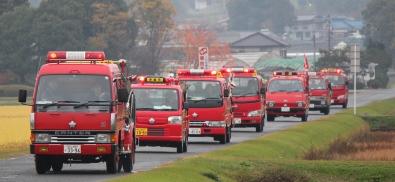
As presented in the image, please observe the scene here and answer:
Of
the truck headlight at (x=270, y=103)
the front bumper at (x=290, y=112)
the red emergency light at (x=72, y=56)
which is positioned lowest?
the front bumper at (x=290, y=112)

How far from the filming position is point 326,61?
145 meters

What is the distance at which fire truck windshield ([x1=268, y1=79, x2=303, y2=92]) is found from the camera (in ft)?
195

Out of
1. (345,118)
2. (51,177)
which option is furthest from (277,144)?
(345,118)

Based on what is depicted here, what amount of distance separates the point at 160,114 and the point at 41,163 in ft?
32.1

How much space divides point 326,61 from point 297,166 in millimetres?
117564

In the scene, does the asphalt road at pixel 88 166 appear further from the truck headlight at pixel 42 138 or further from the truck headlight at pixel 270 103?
the truck headlight at pixel 270 103

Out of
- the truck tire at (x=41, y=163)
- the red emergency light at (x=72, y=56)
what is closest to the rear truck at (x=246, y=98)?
the red emergency light at (x=72, y=56)

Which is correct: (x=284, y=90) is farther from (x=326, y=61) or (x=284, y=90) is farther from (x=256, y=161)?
(x=326, y=61)

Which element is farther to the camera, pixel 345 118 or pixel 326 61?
pixel 326 61

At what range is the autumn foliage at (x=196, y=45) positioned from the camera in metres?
144

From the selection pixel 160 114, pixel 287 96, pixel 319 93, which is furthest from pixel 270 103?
pixel 160 114

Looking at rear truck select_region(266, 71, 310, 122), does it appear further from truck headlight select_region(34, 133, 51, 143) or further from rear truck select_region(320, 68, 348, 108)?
truck headlight select_region(34, 133, 51, 143)

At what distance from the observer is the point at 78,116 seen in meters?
26.2

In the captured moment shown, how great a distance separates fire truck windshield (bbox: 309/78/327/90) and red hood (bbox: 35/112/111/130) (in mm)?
46096
